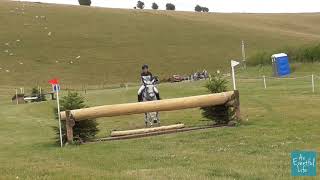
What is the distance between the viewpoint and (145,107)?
17.7m

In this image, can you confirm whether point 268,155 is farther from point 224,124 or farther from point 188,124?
point 188,124

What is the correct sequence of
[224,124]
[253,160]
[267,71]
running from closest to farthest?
[253,160] → [224,124] → [267,71]

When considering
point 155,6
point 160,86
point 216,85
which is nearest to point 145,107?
point 216,85

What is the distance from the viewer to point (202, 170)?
10.8m

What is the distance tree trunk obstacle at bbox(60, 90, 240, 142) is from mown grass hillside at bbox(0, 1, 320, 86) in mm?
52592

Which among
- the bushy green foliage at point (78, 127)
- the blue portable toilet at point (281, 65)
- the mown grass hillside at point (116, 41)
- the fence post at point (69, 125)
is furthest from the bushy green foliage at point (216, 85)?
the mown grass hillside at point (116, 41)

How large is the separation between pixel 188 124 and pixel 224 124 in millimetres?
2175

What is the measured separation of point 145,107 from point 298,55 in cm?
4087

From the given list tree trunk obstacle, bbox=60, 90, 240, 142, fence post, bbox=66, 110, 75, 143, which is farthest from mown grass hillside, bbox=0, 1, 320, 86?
fence post, bbox=66, 110, 75, 143

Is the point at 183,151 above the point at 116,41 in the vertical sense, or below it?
below

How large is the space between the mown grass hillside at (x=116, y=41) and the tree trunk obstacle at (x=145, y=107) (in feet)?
173

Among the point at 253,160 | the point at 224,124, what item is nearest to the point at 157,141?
the point at 224,124

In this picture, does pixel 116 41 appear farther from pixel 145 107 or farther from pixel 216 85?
pixel 145 107

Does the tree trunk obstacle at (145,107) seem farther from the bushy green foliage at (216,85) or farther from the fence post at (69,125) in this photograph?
the bushy green foliage at (216,85)
